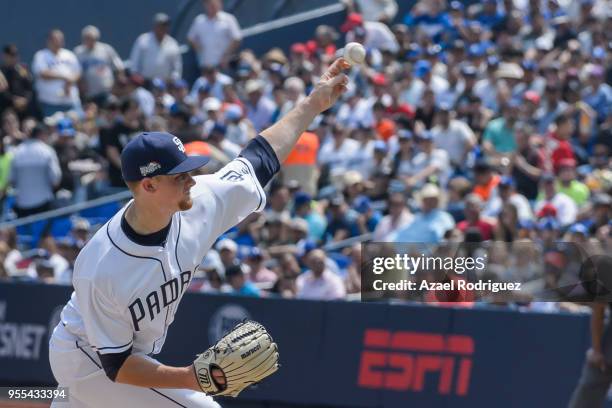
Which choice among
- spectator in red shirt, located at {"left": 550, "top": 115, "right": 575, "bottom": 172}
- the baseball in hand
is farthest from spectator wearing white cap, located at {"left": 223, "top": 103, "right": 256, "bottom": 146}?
the baseball in hand

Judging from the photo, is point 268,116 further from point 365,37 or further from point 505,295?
point 505,295

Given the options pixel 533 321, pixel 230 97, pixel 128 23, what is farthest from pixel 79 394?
pixel 128 23

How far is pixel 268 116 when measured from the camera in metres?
16.0

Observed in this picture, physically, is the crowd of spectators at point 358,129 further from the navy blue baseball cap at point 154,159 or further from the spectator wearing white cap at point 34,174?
the navy blue baseball cap at point 154,159

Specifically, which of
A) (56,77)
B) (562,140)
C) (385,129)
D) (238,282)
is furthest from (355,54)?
(56,77)

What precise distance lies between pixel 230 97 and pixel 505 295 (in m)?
7.04

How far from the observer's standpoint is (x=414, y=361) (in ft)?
34.8

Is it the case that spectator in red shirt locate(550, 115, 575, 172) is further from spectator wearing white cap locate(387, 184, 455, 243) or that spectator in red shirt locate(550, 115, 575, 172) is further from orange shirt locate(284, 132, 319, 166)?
orange shirt locate(284, 132, 319, 166)

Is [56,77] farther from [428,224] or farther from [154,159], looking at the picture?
[154,159]

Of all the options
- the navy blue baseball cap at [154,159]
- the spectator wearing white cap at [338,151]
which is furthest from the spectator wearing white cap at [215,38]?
the navy blue baseball cap at [154,159]

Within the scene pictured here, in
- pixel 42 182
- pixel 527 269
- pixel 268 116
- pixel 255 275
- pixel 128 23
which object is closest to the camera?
pixel 527 269

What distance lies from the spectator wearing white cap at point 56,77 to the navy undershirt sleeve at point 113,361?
12592 millimetres

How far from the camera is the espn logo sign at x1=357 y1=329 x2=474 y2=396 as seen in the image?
34.3 feet

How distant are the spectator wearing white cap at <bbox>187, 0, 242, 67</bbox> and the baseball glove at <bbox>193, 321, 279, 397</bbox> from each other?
13381 millimetres
